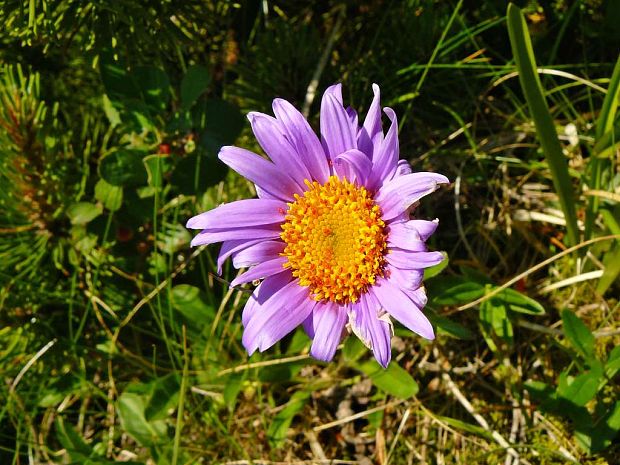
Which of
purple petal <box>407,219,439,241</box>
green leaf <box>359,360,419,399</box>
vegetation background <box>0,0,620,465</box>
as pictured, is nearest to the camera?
purple petal <box>407,219,439,241</box>

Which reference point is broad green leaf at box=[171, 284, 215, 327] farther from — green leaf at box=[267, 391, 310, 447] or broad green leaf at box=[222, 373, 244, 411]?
green leaf at box=[267, 391, 310, 447]

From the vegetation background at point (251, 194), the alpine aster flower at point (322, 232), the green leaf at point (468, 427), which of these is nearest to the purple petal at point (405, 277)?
the alpine aster flower at point (322, 232)

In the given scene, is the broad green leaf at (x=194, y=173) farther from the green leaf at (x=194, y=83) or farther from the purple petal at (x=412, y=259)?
the purple petal at (x=412, y=259)

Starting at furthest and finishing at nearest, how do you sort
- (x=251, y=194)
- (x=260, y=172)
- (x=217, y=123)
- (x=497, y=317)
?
(x=251, y=194) → (x=217, y=123) → (x=497, y=317) → (x=260, y=172)

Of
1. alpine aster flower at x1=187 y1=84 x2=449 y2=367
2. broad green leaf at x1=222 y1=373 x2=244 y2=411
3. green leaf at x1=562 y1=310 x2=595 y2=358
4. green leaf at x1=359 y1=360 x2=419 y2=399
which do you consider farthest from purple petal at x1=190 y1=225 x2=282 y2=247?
green leaf at x1=562 y1=310 x2=595 y2=358

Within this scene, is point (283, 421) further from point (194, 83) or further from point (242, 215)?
point (194, 83)

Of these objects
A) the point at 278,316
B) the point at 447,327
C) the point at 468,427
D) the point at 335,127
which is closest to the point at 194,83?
the point at 335,127

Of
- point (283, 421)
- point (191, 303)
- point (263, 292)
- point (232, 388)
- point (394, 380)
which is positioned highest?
point (263, 292)
